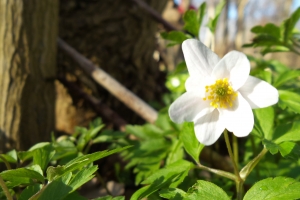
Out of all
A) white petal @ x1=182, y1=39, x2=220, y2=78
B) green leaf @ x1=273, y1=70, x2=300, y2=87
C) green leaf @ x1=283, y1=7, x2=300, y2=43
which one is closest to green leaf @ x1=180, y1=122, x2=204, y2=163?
white petal @ x1=182, y1=39, x2=220, y2=78

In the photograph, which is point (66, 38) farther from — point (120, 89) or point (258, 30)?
point (258, 30)

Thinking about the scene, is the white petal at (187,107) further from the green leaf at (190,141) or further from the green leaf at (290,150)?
the green leaf at (290,150)

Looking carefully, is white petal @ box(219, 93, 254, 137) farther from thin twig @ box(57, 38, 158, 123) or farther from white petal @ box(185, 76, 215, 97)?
thin twig @ box(57, 38, 158, 123)

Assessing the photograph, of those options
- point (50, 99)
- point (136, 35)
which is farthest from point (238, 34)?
point (50, 99)

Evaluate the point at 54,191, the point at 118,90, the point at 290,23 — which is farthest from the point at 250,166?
the point at 118,90

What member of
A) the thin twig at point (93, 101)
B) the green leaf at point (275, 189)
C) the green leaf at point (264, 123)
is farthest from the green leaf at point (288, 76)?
the thin twig at point (93, 101)

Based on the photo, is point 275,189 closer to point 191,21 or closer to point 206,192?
point 206,192
